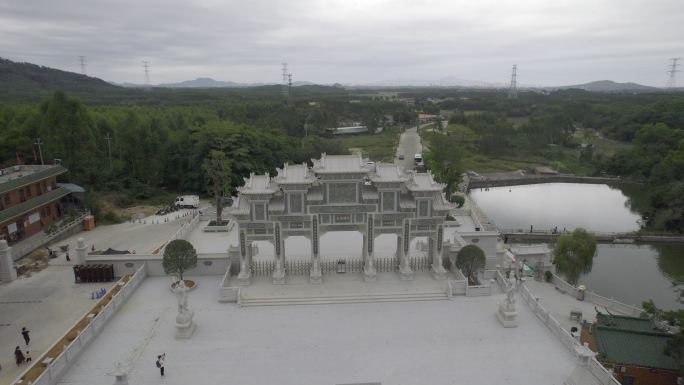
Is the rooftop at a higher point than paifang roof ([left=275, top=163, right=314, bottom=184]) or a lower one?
lower

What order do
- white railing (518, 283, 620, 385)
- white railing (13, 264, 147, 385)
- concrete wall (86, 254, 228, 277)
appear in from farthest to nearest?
concrete wall (86, 254, 228, 277)
white railing (13, 264, 147, 385)
white railing (518, 283, 620, 385)

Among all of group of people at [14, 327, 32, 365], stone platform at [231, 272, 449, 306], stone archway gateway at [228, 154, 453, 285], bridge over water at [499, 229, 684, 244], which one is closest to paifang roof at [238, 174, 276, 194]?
stone archway gateway at [228, 154, 453, 285]

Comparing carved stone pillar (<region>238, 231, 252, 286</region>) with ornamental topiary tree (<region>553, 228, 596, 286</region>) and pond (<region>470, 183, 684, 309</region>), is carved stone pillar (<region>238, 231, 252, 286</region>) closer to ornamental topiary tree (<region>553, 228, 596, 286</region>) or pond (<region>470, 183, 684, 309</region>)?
ornamental topiary tree (<region>553, 228, 596, 286</region>)

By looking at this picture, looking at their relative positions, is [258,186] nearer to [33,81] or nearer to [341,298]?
[341,298]

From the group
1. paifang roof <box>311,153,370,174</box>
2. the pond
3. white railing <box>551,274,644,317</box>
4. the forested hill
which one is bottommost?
the pond

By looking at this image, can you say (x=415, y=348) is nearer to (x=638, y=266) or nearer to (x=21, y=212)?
(x=638, y=266)

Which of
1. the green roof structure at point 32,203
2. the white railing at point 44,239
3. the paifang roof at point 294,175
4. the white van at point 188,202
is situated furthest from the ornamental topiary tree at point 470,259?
the green roof structure at point 32,203
